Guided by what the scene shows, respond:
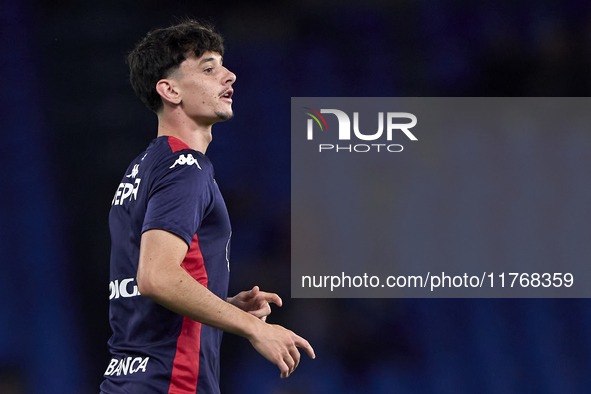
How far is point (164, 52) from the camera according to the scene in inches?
57.2

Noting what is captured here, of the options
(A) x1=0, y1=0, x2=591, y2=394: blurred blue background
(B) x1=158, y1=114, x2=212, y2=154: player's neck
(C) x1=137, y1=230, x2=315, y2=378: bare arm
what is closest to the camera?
(C) x1=137, y1=230, x2=315, y2=378: bare arm

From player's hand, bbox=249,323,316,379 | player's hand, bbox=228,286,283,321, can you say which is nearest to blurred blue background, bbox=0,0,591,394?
player's hand, bbox=228,286,283,321

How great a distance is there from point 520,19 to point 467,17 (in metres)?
0.24

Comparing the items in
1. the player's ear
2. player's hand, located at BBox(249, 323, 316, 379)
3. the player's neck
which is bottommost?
player's hand, located at BBox(249, 323, 316, 379)

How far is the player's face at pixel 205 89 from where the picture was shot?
1403 millimetres

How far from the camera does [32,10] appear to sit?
9.05 ft

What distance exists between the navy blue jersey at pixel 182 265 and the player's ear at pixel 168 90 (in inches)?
6.4

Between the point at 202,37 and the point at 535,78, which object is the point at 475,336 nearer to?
the point at 535,78

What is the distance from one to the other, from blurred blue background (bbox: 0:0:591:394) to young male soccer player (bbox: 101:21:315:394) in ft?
4.14

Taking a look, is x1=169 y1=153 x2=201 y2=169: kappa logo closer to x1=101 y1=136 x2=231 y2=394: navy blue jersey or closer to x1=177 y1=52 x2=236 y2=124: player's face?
x1=101 y1=136 x2=231 y2=394: navy blue jersey

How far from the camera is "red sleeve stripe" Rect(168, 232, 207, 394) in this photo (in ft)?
3.95

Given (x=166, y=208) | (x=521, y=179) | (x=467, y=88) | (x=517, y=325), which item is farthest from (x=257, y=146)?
(x=166, y=208)

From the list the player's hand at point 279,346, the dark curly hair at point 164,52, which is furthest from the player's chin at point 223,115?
the player's hand at point 279,346

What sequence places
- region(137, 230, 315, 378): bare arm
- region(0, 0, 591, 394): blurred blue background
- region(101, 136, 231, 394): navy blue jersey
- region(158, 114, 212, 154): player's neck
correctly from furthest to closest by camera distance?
1. region(0, 0, 591, 394): blurred blue background
2. region(158, 114, 212, 154): player's neck
3. region(101, 136, 231, 394): navy blue jersey
4. region(137, 230, 315, 378): bare arm
